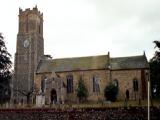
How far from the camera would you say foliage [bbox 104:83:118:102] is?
60.4 meters

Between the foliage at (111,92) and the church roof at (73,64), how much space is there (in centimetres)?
641

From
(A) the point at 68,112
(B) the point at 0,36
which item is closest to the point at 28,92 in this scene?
(B) the point at 0,36

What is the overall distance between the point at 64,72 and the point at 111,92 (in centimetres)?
1313

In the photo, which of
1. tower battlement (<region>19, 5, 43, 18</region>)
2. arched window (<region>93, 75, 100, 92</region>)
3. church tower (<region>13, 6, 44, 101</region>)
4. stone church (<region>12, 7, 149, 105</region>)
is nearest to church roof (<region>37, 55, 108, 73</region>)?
stone church (<region>12, 7, 149, 105</region>)

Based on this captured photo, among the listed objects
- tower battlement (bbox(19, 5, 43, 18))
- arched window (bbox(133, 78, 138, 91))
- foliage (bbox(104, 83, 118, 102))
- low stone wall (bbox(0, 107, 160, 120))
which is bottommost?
low stone wall (bbox(0, 107, 160, 120))

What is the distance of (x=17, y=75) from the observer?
73.9 metres

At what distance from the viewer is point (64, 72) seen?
69000 millimetres

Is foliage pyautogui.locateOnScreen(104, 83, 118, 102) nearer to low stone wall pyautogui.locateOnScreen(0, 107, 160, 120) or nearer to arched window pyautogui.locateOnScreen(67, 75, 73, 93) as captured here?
arched window pyautogui.locateOnScreen(67, 75, 73, 93)

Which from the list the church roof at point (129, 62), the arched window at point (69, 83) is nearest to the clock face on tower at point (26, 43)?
the arched window at point (69, 83)

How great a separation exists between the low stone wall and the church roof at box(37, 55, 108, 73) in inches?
924

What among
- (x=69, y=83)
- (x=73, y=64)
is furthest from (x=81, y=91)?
(x=73, y=64)

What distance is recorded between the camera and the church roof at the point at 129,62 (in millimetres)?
64250

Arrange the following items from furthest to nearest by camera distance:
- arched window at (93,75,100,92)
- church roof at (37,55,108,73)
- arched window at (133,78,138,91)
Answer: church roof at (37,55,108,73) → arched window at (93,75,100,92) → arched window at (133,78,138,91)

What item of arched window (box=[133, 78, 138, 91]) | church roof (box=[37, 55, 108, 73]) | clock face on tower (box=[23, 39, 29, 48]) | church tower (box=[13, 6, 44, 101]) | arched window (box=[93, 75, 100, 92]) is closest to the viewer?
arched window (box=[133, 78, 138, 91])
